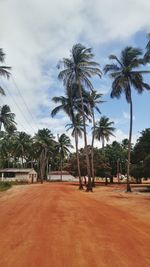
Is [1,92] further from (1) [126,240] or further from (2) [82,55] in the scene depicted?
(1) [126,240]

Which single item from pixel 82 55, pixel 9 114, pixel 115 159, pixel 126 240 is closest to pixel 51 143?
pixel 115 159

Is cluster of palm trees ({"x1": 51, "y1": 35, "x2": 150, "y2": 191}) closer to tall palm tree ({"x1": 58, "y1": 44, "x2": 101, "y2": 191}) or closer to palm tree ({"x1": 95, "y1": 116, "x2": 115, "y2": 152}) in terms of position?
tall palm tree ({"x1": 58, "y1": 44, "x2": 101, "y2": 191})

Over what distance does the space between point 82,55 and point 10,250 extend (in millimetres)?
30665

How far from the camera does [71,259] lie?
5.65 m

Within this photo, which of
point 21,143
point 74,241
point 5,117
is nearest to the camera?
point 74,241

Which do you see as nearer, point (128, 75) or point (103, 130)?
point (128, 75)

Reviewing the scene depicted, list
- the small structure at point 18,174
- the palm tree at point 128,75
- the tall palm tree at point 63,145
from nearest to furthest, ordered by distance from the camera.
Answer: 1. the palm tree at point 128,75
2. the small structure at point 18,174
3. the tall palm tree at point 63,145

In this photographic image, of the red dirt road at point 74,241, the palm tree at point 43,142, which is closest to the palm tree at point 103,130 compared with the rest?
the palm tree at point 43,142

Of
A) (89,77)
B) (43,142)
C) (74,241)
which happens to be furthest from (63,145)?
(74,241)

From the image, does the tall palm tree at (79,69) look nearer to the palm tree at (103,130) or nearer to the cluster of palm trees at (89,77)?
the cluster of palm trees at (89,77)

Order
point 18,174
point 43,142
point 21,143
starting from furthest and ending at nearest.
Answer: point 21,143
point 43,142
point 18,174

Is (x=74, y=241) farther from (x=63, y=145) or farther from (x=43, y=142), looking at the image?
(x=63, y=145)

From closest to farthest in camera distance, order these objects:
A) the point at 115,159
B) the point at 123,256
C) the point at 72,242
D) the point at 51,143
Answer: the point at 123,256 < the point at 72,242 < the point at 115,159 < the point at 51,143

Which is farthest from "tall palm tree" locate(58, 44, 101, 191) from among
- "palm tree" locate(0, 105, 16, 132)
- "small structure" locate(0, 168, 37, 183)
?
"small structure" locate(0, 168, 37, 183)
